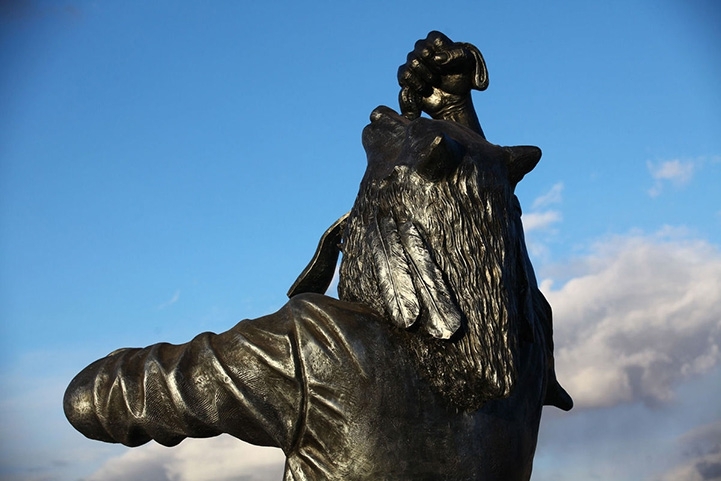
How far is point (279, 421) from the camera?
3635mm

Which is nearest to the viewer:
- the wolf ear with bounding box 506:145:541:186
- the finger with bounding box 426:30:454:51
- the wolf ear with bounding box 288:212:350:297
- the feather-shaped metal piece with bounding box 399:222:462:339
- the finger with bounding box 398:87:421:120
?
the feather-shaped metal piece with bounding box 399:222:462:339

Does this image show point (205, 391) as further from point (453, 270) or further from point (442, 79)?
point (442, 79)

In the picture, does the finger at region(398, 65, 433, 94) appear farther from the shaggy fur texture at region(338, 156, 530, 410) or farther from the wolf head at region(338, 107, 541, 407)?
the shaggy fur texture at region(338, 156, 530, 410)

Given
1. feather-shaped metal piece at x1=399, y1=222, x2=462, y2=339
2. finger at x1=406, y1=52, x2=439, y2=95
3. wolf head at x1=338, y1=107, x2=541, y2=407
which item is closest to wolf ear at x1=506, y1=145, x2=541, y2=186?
wolf head at x1=338, y1=107, x2=541, y2=407

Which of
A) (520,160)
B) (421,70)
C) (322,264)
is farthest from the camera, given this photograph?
(421,70)

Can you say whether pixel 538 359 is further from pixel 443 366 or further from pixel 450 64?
pixel 450 64

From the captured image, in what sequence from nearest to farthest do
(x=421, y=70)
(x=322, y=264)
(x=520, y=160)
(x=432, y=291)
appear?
(x=432, y=291)
(x=520, y=160)
(x=322, y=264)
(x=421, y=70)

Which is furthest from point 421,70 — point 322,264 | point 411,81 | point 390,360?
point 390,360

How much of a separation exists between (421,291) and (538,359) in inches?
29.7

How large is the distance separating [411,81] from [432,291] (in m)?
1.31

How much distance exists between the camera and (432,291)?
11.8 ft

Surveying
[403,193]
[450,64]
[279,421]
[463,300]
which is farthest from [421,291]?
[450,64]

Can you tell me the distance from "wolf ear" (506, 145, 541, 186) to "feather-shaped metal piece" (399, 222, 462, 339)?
0.56 meters

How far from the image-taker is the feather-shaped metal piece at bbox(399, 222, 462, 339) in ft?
11.6
